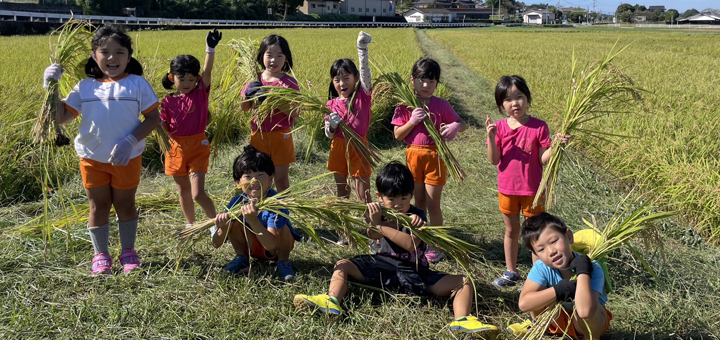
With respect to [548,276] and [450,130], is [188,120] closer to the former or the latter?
[450,130]

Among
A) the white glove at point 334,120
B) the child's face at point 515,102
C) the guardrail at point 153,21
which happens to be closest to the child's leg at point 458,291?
the child's face at point 515,102

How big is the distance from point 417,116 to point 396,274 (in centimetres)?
99

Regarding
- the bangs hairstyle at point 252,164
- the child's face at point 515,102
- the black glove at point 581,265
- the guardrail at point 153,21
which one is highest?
the guardrail at point 153,21

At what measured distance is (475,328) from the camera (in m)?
2.35

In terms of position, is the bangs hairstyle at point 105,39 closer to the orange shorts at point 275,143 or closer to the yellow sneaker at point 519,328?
the orange shorts at point 275,143

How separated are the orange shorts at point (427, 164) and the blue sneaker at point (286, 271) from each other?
3.29 feet

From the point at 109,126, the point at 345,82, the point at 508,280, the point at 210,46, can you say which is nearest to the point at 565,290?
the point at 508,280

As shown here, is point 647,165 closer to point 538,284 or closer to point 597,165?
point 597,165

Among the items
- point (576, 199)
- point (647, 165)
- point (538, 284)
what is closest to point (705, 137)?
point (647, 165)

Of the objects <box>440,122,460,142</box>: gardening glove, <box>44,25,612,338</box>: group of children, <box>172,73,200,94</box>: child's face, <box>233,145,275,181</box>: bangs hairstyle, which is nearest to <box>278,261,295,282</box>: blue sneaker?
<box>44,25,612,338</box>: group of children

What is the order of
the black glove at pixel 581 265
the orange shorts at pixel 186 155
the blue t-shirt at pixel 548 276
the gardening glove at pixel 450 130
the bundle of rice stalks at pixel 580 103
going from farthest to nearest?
the orange shorts at pixel 186 155 < the gardening glove at pixel 450 130 < the bundle of rice stalks at pixel 580 103 < the blue t-shirt at pixel 548 276 < the black glove at pixel 581 265

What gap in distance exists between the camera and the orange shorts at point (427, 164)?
3.43 meters

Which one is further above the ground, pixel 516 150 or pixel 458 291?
pixel 516 150

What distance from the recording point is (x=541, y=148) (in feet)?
9.78
